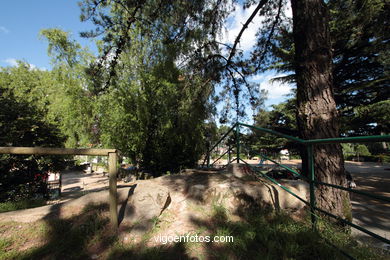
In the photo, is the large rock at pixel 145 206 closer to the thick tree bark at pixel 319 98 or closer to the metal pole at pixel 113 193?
the metal pole at pixel 113 193

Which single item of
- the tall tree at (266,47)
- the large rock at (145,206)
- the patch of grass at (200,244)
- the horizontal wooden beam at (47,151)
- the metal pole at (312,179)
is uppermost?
the tall tree at (266,47)

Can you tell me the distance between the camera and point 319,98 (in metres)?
2.62

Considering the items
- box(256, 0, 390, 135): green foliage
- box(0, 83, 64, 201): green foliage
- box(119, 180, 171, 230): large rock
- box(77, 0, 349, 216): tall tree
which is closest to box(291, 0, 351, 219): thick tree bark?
box(77, 0, 349, 216): tall tree

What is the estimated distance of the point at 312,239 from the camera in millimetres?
1897

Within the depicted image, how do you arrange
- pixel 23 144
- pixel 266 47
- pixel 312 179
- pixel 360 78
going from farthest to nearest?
pixel 360 78 < pixel 23 144 < pixel 266 47 < pixel 312 179

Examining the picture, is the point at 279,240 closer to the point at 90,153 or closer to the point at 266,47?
the point at 90,153

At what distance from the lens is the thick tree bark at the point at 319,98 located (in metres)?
2.47

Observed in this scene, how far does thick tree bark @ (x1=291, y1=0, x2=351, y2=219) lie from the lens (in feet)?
8.09

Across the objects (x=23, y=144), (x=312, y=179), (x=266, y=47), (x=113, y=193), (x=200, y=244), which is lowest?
(x=200, y=244)

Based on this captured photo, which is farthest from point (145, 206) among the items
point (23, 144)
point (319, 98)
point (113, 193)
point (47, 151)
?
point (23, 144)

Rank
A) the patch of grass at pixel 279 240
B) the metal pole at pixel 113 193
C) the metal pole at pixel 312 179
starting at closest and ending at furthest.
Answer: the patch of grass at pixel 279 240 → the metal pole at pixel 312 179 → the metal pole at pixel 113 193

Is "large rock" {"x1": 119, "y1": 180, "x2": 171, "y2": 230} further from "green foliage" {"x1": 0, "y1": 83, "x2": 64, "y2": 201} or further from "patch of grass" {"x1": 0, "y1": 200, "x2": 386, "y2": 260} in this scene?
"green foliage" {"x1": 0, "y1": 83, "x2": 64, "y2": 201}

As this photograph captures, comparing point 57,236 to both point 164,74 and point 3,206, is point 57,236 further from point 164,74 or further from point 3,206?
point 164,74

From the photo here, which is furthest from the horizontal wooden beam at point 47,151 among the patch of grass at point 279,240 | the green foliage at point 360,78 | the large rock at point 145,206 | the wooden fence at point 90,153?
the green foliage at point 360,78
